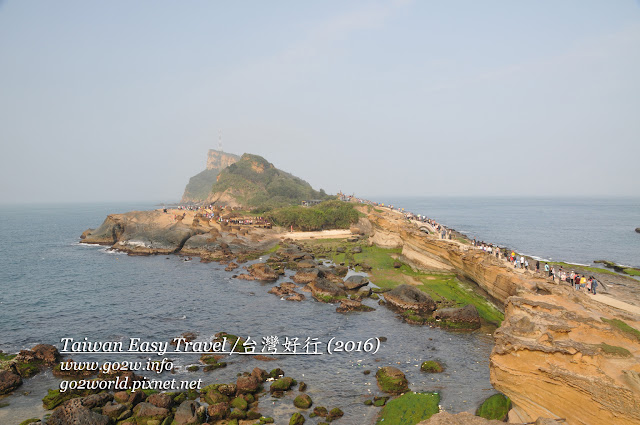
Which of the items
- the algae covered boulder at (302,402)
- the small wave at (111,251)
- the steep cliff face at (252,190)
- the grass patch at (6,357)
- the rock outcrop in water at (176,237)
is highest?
the steep cliff face at (252,190)

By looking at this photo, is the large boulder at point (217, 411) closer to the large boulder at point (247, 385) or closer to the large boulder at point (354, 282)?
the large boulder at point (247, 385)

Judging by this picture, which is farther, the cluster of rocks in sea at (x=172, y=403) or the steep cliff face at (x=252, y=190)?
the steep cliff face at (x=252, y=190)

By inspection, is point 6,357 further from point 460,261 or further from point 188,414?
point 460,261

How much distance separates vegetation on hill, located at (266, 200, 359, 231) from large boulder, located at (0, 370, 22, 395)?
58449 millimetres

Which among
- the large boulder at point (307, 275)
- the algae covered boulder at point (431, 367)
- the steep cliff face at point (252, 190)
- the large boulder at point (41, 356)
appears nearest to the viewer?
the algae covered boulder at point (431, 367)

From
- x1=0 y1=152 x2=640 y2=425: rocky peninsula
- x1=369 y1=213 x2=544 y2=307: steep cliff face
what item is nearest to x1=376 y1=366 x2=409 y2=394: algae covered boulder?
x1=0 y1=152 x2=640 y2=425: rocky peninsula

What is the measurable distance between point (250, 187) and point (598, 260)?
96.6m

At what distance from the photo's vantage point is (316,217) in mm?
76688

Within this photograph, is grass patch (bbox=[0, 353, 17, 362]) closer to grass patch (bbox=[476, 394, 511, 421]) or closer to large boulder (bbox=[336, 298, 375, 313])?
large boulder (bbox=[336, 298, 375, 313])

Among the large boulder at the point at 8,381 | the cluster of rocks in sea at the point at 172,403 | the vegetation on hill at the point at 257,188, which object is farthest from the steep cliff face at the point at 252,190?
the cluster of rocks in sea at the point at 172,403

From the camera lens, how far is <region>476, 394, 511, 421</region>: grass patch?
15.5m

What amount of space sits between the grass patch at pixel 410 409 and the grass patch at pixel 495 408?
6.55ft

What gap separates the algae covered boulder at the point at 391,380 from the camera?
18250 mm

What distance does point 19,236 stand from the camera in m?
80.9
